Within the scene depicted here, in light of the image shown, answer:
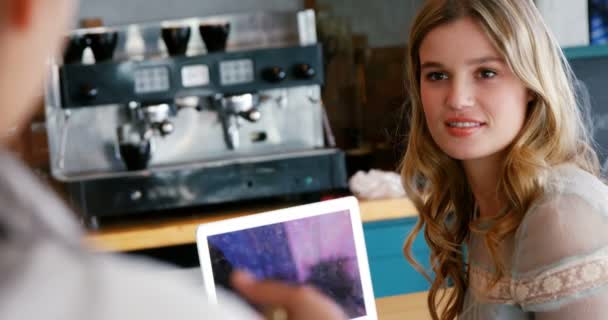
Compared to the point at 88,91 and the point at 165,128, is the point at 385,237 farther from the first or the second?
the point at 88,91

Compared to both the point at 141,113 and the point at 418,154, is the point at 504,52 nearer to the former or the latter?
the point at 418,154

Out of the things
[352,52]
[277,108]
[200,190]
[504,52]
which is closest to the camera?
[504,52]

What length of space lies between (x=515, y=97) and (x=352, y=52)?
1.92 m

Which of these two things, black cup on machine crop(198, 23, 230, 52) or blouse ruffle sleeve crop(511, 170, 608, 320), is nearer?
blouse ruffle sleeve crop(511, 170, 608, 320)

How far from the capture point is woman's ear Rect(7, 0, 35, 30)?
0.63ft

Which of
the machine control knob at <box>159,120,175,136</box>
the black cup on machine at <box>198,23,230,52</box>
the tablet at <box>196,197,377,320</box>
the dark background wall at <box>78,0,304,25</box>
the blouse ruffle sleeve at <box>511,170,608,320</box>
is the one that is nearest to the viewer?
the blouse ruffle sleeve at <box>511,170,608,320</box>

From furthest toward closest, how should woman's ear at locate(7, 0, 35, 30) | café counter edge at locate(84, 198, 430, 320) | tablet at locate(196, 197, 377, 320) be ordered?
café counter edge at locate(84, 198, 430, 320) < tablet at locate(196, 197, 377, 320) < woman's ear at locate(7, 0, 35, 30)

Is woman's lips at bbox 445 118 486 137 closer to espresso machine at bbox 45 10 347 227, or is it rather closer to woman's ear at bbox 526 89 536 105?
woman's ear at bbox 526 89 536 105

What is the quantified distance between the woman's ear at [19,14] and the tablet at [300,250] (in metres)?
1.09

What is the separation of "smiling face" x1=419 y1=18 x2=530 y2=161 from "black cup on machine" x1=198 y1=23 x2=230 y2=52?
1497 millimetres

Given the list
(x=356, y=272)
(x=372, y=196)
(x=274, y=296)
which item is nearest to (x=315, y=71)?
(x=372, y=196)

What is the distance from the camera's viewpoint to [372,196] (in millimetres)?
2654

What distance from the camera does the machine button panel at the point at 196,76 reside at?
2.70 m

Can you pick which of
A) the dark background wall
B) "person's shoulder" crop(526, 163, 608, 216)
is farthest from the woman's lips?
the dark background wall
